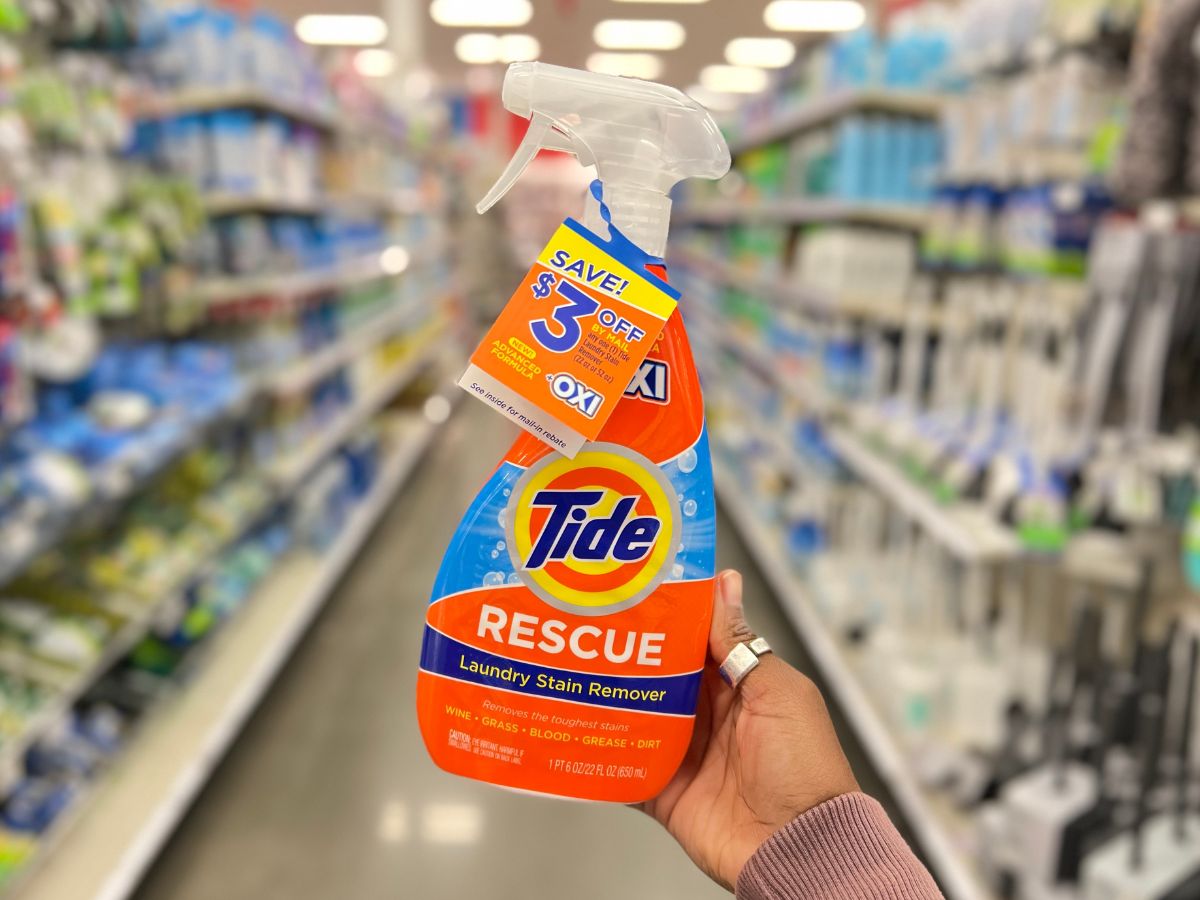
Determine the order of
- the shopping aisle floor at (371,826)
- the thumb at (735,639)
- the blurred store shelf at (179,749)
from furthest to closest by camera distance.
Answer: the shopping aisle floor at (371,826) → the blurred store shelf at (179,749) → the thumb at (735,639)

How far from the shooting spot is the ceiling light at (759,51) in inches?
424

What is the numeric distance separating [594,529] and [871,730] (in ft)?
7.35

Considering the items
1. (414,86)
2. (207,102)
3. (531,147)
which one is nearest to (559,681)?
(531,147)

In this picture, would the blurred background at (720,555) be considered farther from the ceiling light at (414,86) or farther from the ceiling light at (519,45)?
the ceiling light at (519,45)

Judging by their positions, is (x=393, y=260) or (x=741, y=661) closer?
(x=741, y=661)

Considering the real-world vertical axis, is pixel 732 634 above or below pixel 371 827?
above

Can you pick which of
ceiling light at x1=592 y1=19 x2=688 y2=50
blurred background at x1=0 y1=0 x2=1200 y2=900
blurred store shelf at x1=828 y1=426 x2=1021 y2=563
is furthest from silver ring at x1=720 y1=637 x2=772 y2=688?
ceiling light at x1=592 y1=19 x2=688 y2=50

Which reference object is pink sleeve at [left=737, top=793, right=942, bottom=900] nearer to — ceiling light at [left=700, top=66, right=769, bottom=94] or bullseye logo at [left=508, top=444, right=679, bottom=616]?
bullseye logo at [left=508, top=444, right=679, bottom=616]

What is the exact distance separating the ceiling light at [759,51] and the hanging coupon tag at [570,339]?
10.6 meters

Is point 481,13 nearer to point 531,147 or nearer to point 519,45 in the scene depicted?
point 519,45

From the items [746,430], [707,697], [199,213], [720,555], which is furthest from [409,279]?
[707,697]

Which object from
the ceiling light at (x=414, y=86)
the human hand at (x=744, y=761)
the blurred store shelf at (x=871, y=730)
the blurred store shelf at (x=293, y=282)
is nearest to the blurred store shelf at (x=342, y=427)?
the blurred store shelf at (x=293, y=282)

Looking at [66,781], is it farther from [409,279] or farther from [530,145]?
[409,279]

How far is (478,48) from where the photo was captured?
11.2m
